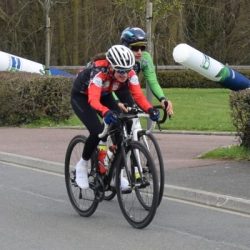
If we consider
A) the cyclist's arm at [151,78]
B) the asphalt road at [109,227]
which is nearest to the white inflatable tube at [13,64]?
the cyclist's arm at [151,78]

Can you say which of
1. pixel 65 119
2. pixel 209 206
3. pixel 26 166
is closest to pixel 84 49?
pixel 65 119

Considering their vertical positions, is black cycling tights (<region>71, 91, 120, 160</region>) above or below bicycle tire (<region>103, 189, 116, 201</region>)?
above

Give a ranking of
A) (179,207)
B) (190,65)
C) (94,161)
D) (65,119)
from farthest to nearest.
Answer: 1. (65,119)
2. (190,65)
3. (179,207)
4. (94,161)

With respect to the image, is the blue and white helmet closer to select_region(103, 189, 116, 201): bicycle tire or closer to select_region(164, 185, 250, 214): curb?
select_region(103, 189, 116, 201): bicycle tire

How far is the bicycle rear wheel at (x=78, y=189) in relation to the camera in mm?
7316

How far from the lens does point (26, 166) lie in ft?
37.2

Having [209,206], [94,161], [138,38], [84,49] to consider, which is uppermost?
[84,49]

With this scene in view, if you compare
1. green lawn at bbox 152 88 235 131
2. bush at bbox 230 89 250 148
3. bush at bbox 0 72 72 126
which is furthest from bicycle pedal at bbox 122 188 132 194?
bush at bbox 0 72 72 126

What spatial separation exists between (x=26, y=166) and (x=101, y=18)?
24201 mm

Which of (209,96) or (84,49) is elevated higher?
(84,49)

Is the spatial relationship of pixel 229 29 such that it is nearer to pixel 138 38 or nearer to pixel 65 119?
pixel 65 119

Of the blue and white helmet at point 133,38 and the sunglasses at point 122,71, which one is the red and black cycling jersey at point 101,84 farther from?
the blue and white helmet at point 133,38

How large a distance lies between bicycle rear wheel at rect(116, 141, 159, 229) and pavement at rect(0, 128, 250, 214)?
4.87 feet

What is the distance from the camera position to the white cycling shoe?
23.9 ft
